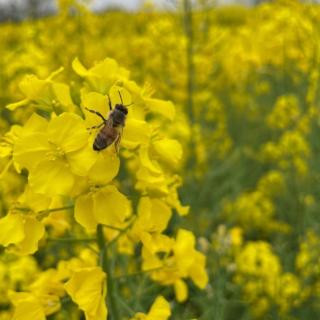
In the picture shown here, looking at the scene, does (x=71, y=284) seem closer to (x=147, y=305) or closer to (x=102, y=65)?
(x=102, y=65)

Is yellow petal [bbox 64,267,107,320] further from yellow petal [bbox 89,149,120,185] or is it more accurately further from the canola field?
yellow petal [bbox 89,149,120,185]

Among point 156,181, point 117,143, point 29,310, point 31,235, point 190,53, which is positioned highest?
point 117,143

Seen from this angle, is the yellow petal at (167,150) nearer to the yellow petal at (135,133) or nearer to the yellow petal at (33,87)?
the yellow petal at (135,133)

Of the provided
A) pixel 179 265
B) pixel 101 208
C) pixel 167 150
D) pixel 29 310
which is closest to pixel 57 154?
pixel 101 208

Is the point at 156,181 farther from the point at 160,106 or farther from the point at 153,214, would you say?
the point at 160,106

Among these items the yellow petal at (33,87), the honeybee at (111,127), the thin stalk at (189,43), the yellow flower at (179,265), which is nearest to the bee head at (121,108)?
the honeybee at (111,127)

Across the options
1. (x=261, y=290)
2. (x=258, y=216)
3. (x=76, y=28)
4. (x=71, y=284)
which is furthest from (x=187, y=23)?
(x=71, y=284)

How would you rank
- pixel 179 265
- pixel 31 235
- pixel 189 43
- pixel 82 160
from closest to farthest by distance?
pixel 82 160 < pixel 31 235 < pixel 179 265 < pixel 189 43

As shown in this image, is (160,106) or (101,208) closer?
(101,208)
